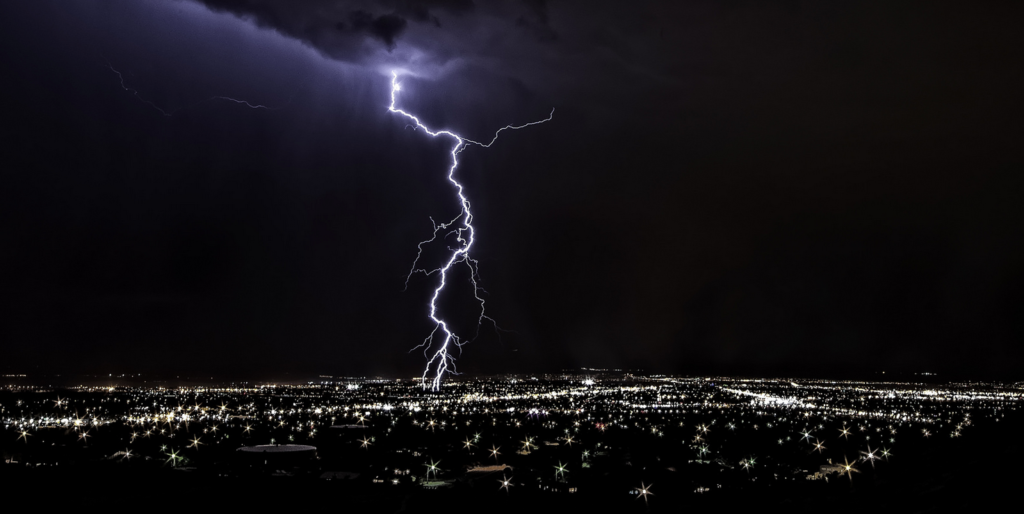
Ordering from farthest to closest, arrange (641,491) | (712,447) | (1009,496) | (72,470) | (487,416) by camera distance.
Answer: (487,416)
(712,447)
(72,470)
(641,491)
(1009,496)

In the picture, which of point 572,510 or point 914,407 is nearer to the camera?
point 572,510

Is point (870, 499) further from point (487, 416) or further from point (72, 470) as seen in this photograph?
point (487, 416)

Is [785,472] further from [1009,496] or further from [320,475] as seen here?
[320,475]

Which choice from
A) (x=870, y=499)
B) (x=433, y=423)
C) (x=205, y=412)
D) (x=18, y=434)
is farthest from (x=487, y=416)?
(x=870, y=499)

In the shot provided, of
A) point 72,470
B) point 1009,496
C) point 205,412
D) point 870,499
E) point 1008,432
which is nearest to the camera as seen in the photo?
point 1009,496

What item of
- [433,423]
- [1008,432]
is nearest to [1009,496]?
[1008,432]

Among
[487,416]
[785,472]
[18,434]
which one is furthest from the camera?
[487,416]

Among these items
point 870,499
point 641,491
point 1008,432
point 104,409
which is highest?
point 1008,432

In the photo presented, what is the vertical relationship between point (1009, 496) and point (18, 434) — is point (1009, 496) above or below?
above

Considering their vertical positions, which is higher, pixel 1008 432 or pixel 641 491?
pixel 1008 432
